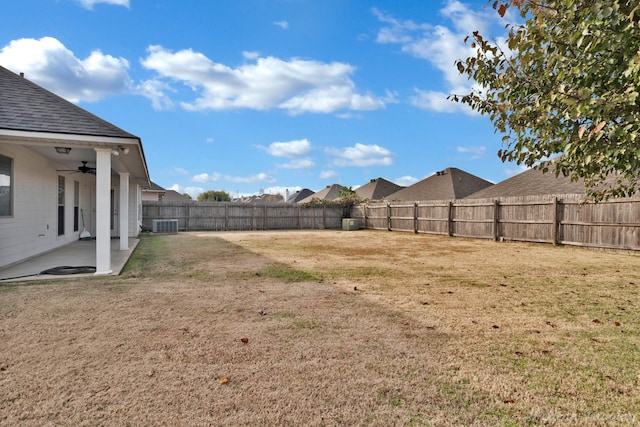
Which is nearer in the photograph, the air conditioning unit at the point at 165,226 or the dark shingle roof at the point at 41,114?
the dark shingle roof at the point at 41,114

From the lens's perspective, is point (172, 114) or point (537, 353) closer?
point (537, 353)

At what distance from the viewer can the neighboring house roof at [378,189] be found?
33.6m

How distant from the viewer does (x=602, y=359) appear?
2.89 metres

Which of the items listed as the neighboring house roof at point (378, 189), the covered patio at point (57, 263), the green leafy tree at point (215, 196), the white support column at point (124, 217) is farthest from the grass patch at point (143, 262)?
the green leafy tree at point (215, 196)

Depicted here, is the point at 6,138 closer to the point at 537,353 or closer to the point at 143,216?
the point at 537,353

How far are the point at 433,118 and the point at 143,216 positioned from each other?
55.7 feet

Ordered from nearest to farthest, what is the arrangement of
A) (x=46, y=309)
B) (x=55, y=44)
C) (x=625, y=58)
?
1. (x=625, y=58)
2. (x=46, y=309)
3. (x=55, y=44)

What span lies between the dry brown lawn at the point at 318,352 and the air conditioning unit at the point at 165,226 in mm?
13862

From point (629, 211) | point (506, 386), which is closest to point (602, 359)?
point (506, 386)

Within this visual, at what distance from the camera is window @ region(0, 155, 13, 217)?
7004 mm

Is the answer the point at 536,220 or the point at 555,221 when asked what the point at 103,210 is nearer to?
the point at 555,221

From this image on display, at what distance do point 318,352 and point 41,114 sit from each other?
6.68m

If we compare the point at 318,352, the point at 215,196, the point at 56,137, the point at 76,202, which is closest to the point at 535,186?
the point at 318,352

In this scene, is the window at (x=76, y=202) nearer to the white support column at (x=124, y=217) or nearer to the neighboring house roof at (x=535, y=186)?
the white support column at (x=124, y=217)
